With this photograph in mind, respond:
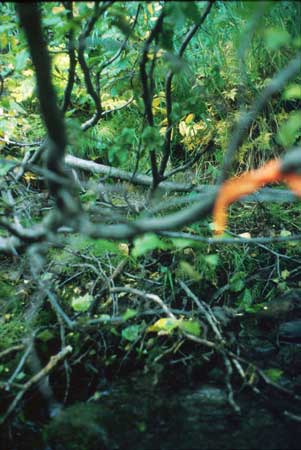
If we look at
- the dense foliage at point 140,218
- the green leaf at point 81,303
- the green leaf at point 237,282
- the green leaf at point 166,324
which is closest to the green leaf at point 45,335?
the dense foliage at point 140,218

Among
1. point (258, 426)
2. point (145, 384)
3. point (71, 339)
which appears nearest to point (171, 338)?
point (145, 384)

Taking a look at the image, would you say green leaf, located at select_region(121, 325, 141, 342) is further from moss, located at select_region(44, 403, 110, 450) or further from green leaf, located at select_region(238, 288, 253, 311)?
green leaf, located at select_region(238, 288, 253, 311)

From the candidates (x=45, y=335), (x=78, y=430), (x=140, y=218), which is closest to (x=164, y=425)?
(x=78, y=430)

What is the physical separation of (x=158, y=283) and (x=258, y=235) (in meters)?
1.09

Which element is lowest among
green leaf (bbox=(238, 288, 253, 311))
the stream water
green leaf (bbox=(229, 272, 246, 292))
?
the stream water

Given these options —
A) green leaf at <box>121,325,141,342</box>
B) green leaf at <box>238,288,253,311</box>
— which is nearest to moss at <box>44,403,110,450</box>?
green leaf at <box>121,325,141,342</box>

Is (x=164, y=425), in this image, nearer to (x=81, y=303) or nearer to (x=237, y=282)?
(x=81, y=303)

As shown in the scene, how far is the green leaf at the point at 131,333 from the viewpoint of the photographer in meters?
2.55

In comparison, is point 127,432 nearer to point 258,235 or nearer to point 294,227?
point 258,235

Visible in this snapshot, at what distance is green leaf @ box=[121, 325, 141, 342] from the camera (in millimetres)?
2552

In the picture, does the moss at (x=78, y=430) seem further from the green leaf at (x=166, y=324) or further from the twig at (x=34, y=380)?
the green leaf at (x=166, y=324)

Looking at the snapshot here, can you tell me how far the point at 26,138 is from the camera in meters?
3.77

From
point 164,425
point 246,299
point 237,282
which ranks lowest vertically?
point 164,425

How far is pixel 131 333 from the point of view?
101 inches
